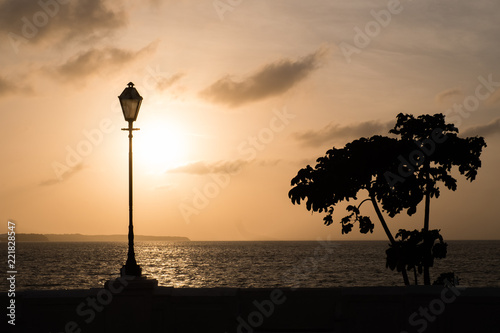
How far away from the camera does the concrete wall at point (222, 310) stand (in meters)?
13.1

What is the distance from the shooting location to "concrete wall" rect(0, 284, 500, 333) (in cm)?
1311

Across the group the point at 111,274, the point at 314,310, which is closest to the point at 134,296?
the point at 314,310

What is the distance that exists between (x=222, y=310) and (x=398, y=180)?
9.42 metres

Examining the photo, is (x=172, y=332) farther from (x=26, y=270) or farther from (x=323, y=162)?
(x=26, y=270)

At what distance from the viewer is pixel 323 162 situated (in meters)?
21.4

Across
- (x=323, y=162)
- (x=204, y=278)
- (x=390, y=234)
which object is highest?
(x=323, y=162)

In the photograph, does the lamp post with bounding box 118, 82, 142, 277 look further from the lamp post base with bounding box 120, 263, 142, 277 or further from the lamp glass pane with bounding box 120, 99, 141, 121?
the lamp post base with bounding box 120, 263, 142, 277

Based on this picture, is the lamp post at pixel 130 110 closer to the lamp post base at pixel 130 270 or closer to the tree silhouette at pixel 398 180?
the lamp post base at pixel 130 270

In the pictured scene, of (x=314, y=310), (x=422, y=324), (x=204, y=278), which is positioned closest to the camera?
(x=422, y=324)

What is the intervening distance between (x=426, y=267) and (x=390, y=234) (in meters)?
1.56

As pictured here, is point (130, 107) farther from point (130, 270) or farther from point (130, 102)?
point (130, 270)

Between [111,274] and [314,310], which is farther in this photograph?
[111,274]

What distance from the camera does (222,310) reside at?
1342 cm

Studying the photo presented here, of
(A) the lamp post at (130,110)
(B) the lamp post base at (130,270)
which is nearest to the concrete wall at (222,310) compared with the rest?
(B) the lamp post base at (130,270)
